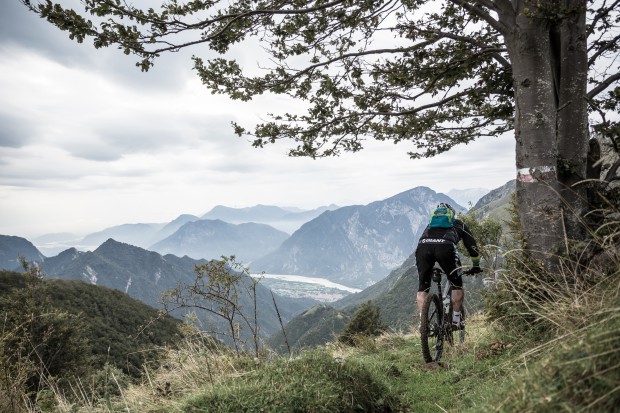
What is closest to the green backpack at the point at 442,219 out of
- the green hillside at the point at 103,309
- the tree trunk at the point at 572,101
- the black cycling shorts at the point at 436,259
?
the black cycling shorts at the point at 436,259

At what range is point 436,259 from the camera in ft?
20.3

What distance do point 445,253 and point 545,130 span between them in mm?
2430

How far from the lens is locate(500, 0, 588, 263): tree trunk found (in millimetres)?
5199

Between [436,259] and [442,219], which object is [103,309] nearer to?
[436,259]

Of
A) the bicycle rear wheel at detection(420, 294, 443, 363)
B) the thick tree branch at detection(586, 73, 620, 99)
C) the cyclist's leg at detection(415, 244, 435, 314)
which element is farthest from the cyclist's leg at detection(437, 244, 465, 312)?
the thick tree branch at detection(586, 73, 620, 99)

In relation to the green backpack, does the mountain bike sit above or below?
below

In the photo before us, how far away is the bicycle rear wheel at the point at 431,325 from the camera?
6102 mm

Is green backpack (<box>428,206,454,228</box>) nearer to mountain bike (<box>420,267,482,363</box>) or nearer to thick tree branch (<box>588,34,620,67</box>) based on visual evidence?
mountain bike (<box>420,267,482,363</box>)

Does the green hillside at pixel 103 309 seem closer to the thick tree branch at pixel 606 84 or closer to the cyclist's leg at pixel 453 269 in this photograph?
the cyclist's leg at pixel 453 269

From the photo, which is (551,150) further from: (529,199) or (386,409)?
(386,409)

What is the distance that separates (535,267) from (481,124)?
5.20m

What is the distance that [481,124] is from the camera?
9.08 metres

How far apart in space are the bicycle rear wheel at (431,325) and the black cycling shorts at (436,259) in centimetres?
32

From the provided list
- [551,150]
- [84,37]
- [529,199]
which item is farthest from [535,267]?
[84,37]
